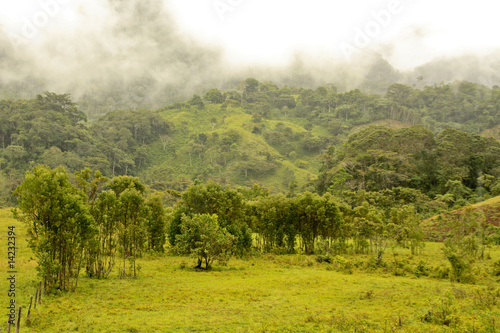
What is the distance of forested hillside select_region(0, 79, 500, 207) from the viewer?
64062mm

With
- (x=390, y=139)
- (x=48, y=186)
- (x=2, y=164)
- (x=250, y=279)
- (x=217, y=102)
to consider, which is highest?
(x=217, y=102)

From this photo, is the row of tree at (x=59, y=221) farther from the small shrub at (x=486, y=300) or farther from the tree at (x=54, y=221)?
the small shrub at (x=486, y=300)

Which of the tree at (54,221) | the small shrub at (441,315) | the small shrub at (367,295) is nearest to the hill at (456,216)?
the small shrub at (367,295)

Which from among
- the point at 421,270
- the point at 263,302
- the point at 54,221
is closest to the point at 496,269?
the point at 421,270

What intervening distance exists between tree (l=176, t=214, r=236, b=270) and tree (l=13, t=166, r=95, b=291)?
9064 mm

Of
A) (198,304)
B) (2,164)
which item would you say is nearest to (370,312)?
(198,304)

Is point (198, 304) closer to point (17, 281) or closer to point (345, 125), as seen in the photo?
point (17, 281)

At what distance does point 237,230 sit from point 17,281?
17.7 metres

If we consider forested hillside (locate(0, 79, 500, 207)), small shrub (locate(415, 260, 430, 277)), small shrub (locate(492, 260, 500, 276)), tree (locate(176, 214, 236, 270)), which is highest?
forested hillside (locate(0, 79, 500, 207))

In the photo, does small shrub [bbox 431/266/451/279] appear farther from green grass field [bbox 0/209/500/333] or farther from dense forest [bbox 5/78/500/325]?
green grass field [bbox 0/209/500/333]

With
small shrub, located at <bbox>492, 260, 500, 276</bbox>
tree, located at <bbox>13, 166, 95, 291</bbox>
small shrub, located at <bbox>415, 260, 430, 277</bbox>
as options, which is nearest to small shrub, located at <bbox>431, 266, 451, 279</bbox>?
small shrub, located at <bbox>415, 260, 430, 277</bbox>

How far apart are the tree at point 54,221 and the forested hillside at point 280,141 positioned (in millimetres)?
46176

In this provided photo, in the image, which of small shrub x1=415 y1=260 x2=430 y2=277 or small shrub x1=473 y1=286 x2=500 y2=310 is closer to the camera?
small shrub x1=473 y1=286 x2=500 y2=310

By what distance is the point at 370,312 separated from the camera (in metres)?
14.3
